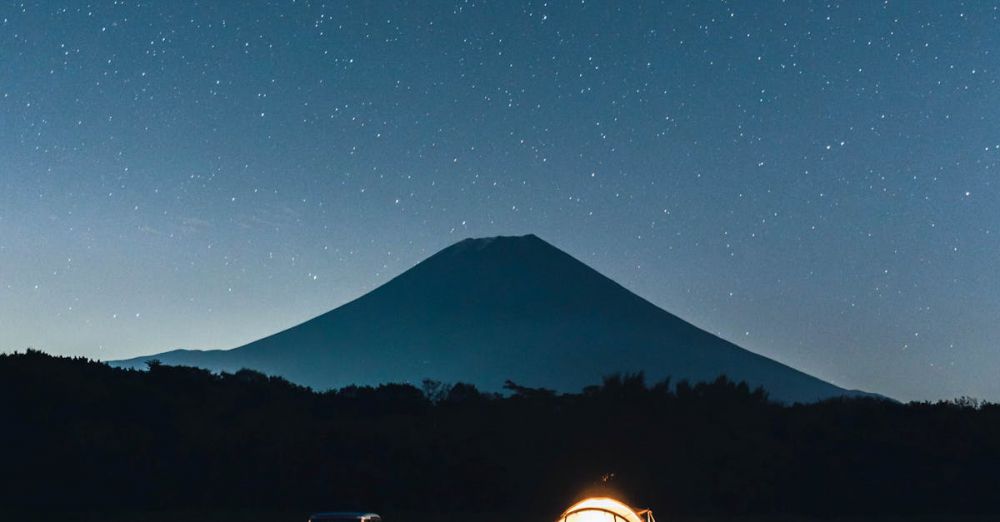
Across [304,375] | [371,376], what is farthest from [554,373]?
[304,375]

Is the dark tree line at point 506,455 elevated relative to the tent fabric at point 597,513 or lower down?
elevated

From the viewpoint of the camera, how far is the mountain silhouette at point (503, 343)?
16025cm

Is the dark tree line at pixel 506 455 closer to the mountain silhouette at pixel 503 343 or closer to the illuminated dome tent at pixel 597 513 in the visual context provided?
the illuminated dome tent at pixel 597 513

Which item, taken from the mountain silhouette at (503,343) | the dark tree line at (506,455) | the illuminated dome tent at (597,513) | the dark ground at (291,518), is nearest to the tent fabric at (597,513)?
the illuminated dome tent at (597,513)

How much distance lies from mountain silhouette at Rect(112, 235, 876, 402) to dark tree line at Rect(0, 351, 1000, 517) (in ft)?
385

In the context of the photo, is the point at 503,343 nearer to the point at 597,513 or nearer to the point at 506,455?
the point at 506,455

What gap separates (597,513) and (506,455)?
13129 millimetres

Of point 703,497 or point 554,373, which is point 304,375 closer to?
point 554,373

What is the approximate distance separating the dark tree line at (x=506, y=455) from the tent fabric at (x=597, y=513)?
35.9ft

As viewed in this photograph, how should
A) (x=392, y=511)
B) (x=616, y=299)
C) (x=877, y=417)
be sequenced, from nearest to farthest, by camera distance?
1. (x=392, y=511)
2. (x=877, y=417)
3. (x=616, y=299)

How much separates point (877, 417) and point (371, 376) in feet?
441

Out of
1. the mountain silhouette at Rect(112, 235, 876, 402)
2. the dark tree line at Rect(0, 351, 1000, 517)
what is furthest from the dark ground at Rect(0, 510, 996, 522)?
the mountain silhouette at Rect(112, 235, 876, 402)

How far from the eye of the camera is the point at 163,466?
95.0 ft

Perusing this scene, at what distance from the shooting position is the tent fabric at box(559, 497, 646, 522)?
17.4 m
